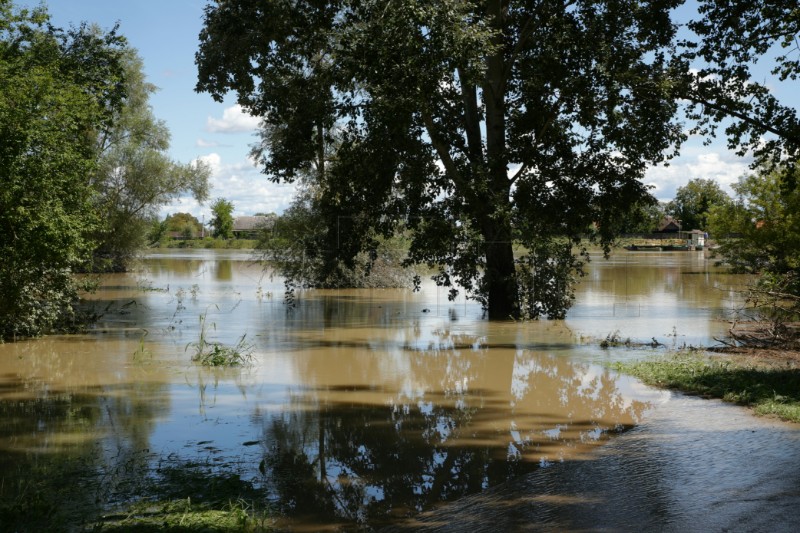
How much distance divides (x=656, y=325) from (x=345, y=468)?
13899 mm

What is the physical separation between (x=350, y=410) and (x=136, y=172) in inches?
1246

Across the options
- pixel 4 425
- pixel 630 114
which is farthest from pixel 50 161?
pixel 630 114

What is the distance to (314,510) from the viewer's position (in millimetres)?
6336

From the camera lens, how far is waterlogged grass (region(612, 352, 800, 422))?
9602 millimetres

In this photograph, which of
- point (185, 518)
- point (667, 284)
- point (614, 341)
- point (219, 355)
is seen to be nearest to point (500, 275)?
point (614, 341)

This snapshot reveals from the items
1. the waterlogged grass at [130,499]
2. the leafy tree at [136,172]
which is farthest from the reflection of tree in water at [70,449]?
→ the leafy tree at [136,172]

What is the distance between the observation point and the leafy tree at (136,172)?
37.7m

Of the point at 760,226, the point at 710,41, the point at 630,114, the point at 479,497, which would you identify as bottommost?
the point at 479,497

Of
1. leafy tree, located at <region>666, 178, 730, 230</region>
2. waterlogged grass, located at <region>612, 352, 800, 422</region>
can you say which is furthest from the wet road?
leafy tree, located at <region>666, 178, 730, 230</region>

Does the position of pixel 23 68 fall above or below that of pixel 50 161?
above

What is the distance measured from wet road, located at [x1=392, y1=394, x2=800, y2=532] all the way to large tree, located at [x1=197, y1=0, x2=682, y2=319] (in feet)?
33.4

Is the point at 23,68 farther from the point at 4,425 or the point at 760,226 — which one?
the point at 760,226

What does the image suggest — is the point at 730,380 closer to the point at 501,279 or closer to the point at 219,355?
the point at 219,355

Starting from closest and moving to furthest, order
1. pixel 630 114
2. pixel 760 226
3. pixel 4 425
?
1. pixel 4 425
2. pixel 630 114
3. pixel 760 226
